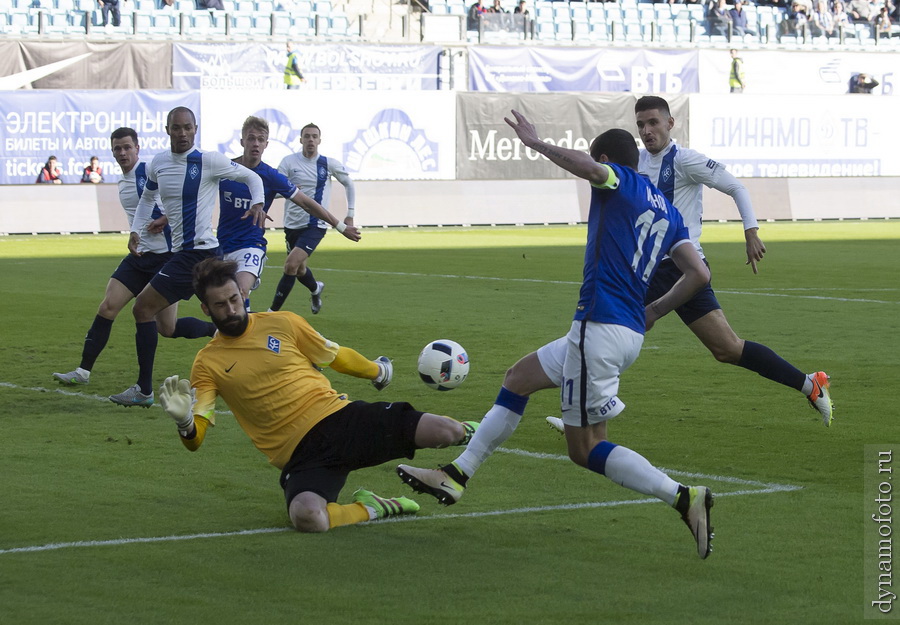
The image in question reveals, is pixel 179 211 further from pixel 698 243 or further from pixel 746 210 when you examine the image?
pixel 746 210

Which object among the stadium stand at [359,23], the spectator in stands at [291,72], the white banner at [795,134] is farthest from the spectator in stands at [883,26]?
the spectator in stands at [291,72]

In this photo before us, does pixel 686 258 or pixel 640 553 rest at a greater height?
pixel 686 258

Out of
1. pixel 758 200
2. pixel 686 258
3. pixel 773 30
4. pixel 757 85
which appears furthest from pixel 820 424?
pixel 773 30

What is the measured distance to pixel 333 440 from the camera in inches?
263

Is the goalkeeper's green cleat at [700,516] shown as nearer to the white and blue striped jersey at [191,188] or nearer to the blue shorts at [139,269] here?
the white and blue striped jersey at [191,188]

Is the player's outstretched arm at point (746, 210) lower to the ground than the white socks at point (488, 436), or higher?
higher

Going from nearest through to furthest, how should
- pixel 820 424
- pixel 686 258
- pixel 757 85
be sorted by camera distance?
pixel 686 258 → pixel 820 424 → pixel 757 85

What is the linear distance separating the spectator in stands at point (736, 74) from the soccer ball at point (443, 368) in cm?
3507

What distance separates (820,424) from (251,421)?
161 inches

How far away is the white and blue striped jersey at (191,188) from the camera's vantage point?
35.5 ft

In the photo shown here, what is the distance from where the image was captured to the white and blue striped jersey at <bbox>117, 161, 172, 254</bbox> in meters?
11.1

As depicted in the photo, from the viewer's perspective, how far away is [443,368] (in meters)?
7.80

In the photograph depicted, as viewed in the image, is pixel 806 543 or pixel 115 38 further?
pixel 115 38

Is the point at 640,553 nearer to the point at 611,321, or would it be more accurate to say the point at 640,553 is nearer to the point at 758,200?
the point at 611,321
